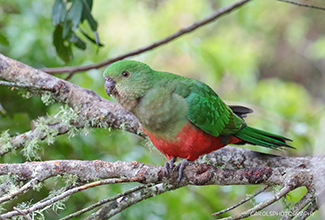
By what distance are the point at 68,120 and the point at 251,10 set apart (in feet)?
14.9

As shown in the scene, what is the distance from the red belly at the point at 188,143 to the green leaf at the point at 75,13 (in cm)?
122

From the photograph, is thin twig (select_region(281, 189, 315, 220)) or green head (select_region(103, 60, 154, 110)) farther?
green head (select_region(103, 60, 154, 110))

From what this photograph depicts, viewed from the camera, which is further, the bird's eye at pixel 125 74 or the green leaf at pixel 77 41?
the green leaf at pixel 77 41

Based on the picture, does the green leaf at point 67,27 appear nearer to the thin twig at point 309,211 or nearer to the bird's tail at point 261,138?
the bird's tail at point 261,138

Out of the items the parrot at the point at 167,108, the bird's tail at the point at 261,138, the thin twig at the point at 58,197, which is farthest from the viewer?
the bird's tail at the point at 261,138

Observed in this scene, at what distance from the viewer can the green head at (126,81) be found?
236cm

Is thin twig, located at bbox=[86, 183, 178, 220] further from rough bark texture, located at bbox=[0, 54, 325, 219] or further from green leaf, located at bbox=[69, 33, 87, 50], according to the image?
green leaf, located at bbox=[69, 33, 87, 50]

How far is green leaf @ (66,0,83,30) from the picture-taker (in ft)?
9.20

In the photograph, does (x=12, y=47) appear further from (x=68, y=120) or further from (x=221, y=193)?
(x=221, y=193)

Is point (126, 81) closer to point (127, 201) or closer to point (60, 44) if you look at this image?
point (127, 201)

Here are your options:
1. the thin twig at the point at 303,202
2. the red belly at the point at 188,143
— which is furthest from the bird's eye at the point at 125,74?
the thin twig at the point at 303,202

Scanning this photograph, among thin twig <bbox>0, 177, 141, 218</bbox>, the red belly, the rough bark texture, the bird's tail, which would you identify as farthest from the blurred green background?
thin twig <bbox>0, 177, 141, 218</bbox>

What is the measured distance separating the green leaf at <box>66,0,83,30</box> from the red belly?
1.22 meters

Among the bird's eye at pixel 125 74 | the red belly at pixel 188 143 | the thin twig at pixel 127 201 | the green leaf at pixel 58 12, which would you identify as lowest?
the thin twig at pixel 127 201
